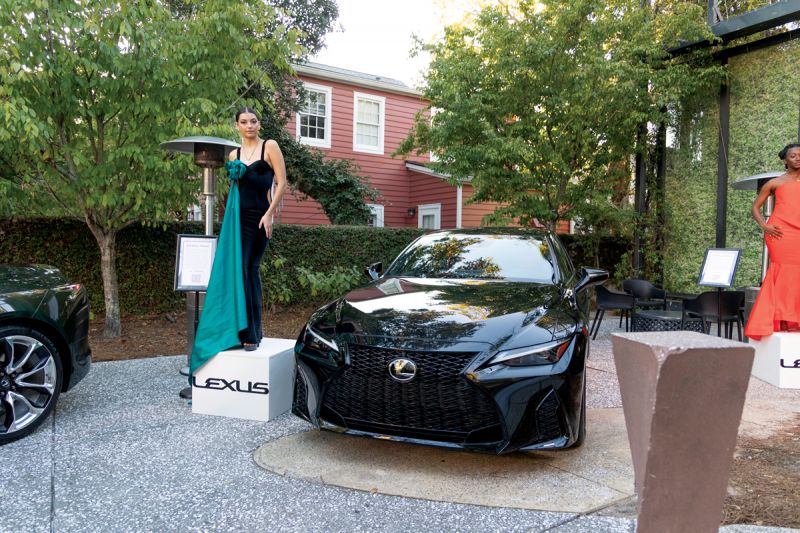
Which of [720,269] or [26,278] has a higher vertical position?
[720,269]

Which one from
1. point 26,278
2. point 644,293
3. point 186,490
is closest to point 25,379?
point 26,278

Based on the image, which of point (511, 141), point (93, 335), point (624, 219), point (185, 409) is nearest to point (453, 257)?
point (185, 409)

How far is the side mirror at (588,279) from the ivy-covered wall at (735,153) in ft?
18.1

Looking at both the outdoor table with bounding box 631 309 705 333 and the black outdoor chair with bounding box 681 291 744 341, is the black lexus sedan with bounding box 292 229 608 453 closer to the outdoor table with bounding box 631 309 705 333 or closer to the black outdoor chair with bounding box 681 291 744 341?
the outdoor table with bounding box 631 309 705 333

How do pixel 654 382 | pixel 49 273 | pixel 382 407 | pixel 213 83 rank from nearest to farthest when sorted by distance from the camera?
pixel 654 382 < pixel 382 407 < pixel 49 273 < pixel 213 83

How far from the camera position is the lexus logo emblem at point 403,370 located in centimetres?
294

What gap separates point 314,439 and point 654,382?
8.68 ft

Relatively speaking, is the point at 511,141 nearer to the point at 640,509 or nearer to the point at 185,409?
the point at 185,409

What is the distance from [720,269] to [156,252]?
748 centimetres

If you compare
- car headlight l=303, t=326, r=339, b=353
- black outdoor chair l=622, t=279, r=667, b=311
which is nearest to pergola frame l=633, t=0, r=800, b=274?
black outdoor chair l=622, t=279, r=667, b=311

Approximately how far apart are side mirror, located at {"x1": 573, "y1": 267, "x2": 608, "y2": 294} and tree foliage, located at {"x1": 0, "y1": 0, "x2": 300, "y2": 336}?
150 inches

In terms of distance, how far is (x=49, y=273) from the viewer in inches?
162

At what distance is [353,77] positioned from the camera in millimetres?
15219

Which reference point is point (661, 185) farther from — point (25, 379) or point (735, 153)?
point (25, 379)
